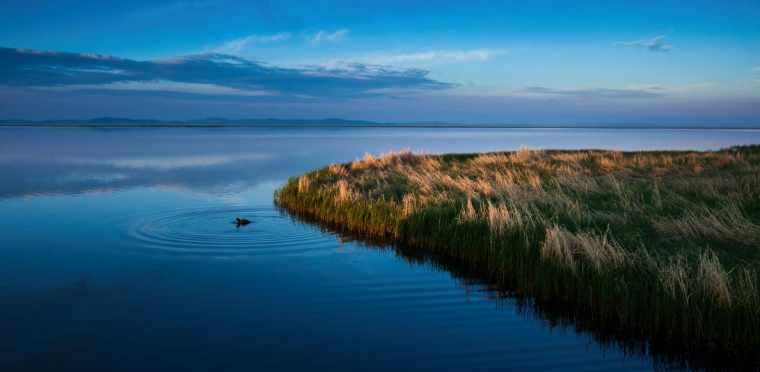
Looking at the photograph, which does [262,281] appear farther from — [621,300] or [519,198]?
[519,198]

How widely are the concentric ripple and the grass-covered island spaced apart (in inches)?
65.7

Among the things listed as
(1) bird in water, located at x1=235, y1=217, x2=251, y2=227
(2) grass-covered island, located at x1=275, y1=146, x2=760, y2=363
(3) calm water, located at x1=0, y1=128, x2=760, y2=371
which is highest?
(2) grass-covered island, located at x1=275, y1=146, x2=760, y2=363

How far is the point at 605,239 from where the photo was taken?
28.4 ft

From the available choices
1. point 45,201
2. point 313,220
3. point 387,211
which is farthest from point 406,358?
point 45,201

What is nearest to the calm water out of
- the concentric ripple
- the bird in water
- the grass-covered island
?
the concentric ripple

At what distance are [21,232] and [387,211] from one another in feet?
30.8

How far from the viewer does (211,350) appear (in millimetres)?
6621

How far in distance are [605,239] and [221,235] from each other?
8.99 metres

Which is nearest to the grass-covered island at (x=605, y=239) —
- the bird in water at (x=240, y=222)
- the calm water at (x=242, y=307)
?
the calm water at (x=242, y=307)

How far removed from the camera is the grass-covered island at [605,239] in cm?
682

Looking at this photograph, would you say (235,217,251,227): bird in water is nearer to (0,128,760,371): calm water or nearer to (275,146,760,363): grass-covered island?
(0,128,760,371): calm water

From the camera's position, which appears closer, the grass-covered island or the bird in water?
the grass-covered island

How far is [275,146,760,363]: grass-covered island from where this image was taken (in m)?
6.82

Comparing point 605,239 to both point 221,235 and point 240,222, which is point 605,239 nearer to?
point 221,235
